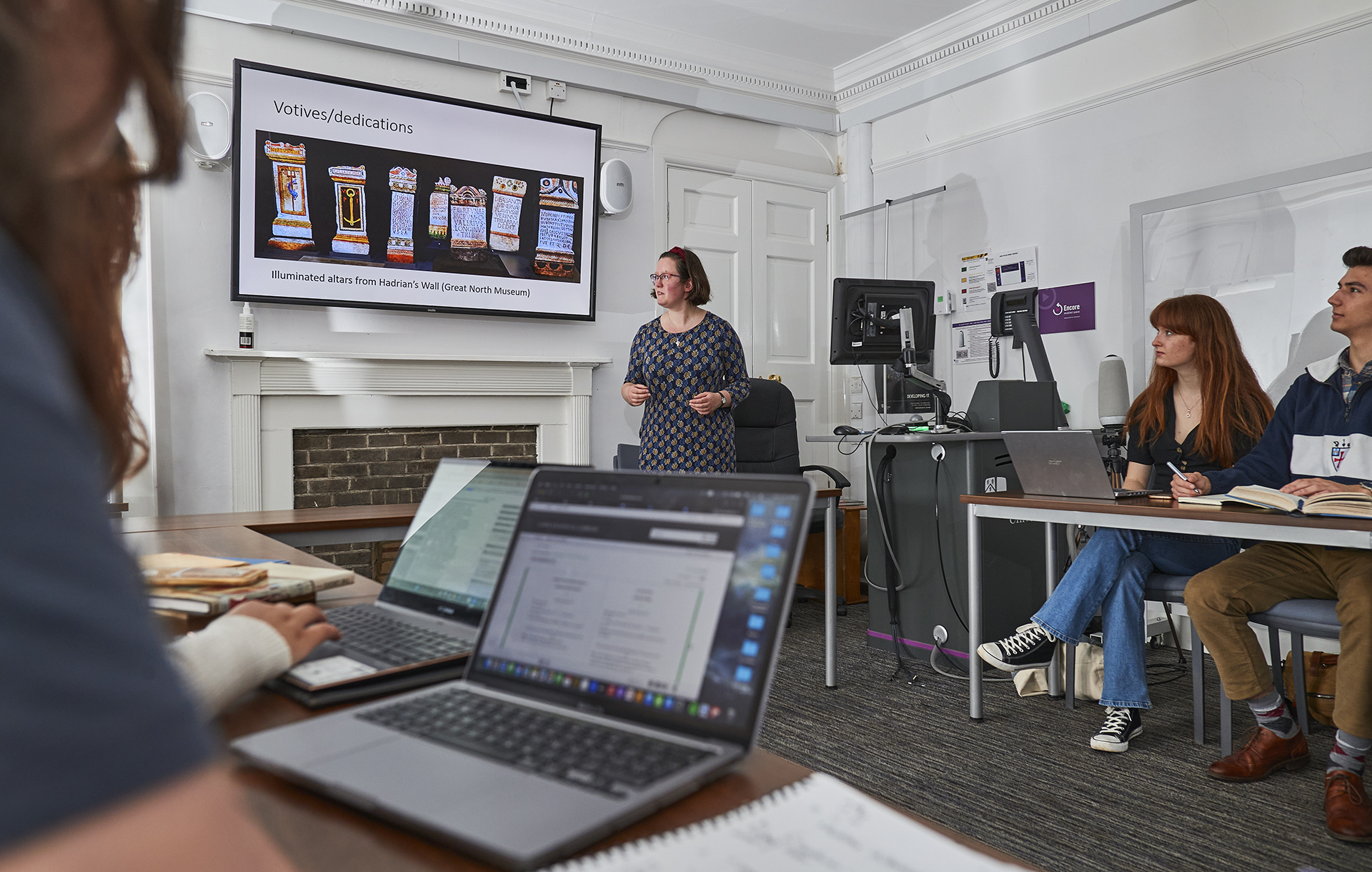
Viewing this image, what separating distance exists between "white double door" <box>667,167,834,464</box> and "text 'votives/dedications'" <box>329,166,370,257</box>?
169cm

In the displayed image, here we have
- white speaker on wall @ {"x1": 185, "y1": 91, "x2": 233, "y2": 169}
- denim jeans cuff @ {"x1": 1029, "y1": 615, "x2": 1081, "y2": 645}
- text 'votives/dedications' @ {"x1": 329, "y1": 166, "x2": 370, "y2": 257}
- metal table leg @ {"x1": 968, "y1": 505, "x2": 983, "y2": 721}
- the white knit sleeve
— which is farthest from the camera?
text 'votives/dedications' @ {"x1": 329, "y1": 166, "x2": 370, "y2": 257}

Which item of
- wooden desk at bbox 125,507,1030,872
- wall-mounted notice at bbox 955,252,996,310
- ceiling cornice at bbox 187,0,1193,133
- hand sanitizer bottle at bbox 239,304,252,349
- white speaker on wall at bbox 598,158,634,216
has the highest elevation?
ceiling cornice at bbox 187,0,1193,133

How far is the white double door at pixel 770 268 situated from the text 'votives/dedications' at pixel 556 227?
667 mm

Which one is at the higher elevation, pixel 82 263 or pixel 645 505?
pixel 82 263

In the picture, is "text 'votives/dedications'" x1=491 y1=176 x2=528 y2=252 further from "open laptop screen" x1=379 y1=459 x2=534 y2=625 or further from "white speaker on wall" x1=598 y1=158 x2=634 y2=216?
"open laptop screen" x1=379 y1=459 x2=534 y2=625

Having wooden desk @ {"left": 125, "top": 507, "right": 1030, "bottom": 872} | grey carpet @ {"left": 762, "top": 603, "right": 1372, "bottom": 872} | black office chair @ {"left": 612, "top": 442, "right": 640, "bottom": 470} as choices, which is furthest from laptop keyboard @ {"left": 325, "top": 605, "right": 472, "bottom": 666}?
black office chair @ {"left": 612, "top": 442, "right": 640, "bottom": 470}

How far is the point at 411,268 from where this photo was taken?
415cm

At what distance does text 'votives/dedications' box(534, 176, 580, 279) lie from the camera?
4.47 metres

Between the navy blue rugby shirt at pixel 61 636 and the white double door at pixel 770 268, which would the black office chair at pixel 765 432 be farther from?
the navy blue rugby shirt at pixel 61 636

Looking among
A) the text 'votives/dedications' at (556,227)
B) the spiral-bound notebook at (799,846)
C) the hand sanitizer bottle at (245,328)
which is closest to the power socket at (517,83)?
the text 'votives/dedications' at (556,227)

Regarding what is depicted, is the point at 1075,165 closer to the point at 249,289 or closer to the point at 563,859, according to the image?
the point at 249,289

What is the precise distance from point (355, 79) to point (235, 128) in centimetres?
60

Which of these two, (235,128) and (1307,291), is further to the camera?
(235,128)

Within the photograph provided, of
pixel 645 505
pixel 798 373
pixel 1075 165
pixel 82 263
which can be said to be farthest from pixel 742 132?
pixel 82 263
